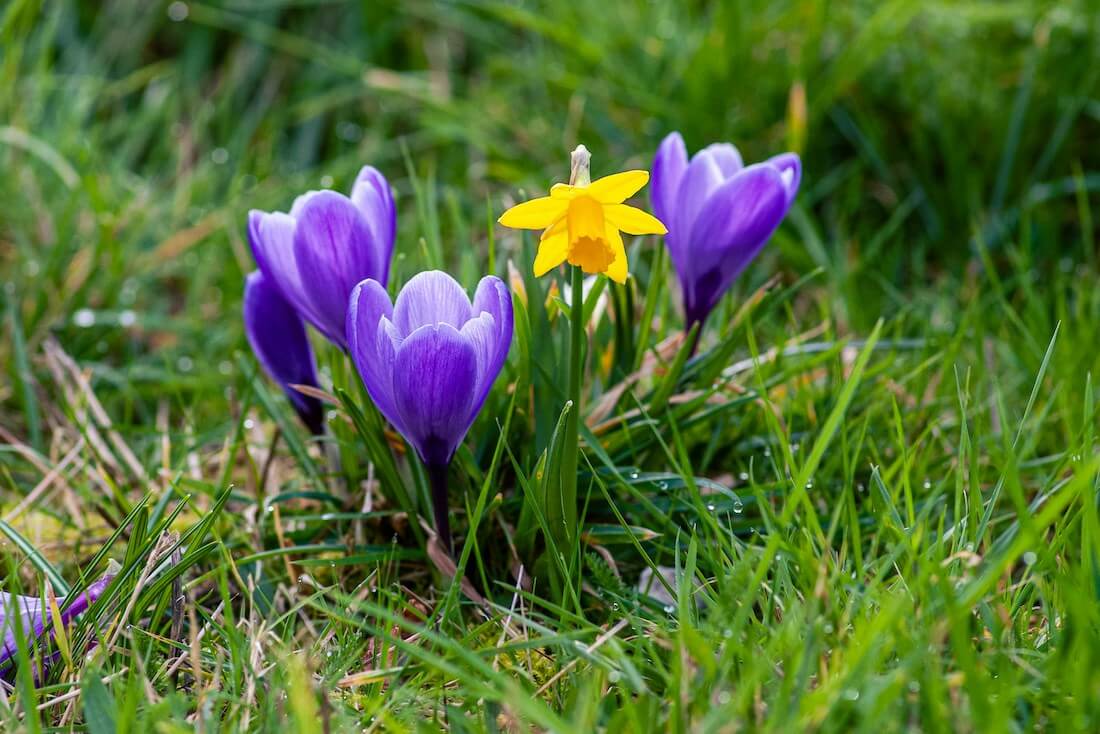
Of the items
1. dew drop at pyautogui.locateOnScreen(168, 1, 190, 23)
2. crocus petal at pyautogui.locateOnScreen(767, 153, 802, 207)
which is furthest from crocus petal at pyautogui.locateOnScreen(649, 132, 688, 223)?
dew drop at pyautogui.locateOnScreen(168, 1, 190, 23)

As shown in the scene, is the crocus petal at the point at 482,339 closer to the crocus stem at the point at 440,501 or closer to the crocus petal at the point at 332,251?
the crocus stem at the point at 440,501

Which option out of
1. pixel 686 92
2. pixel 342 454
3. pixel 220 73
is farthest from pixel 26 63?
pixel 342 454

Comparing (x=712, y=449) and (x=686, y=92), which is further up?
(x=686, y=92)

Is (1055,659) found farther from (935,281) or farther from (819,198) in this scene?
(819,198)

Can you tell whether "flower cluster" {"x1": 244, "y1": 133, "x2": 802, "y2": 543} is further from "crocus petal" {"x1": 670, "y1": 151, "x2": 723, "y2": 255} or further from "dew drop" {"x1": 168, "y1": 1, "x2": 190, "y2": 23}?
"dew drop" {"x1": 168, "y1": 1, "x2": 190, "y2": 23}

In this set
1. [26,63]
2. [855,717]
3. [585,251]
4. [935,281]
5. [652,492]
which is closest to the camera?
[855,717]

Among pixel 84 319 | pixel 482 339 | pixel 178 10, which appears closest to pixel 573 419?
pixel 482 339
